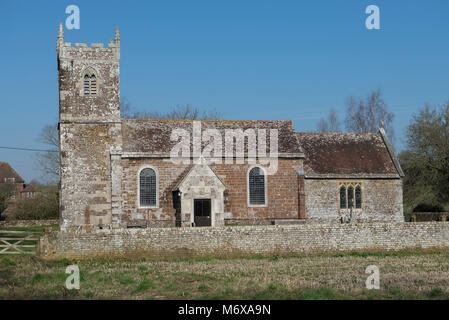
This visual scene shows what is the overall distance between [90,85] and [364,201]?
65.0 ft

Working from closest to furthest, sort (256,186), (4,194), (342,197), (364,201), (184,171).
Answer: (184,171) < (256,186) < (342,197) < (364,201) < (4,194)

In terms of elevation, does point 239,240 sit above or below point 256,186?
below

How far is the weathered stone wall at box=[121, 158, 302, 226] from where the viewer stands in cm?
3341

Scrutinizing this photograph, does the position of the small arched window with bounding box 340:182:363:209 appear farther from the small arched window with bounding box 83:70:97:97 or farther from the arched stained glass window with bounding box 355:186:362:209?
the small arched window with bounding box 83:70:97:97

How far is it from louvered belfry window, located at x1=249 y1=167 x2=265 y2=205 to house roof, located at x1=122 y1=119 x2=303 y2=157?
1625 millimetres

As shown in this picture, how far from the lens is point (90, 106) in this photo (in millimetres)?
34188

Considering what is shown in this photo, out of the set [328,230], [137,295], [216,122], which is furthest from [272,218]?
[137,295]

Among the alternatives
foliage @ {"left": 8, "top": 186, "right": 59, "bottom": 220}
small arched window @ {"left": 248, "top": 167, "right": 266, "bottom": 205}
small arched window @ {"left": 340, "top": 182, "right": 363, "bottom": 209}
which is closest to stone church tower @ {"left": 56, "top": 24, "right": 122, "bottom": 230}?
small arched window @ {"left": 248, "top": 167, "right": 266, "bottom": 205}

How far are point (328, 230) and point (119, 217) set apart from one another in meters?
13.6
